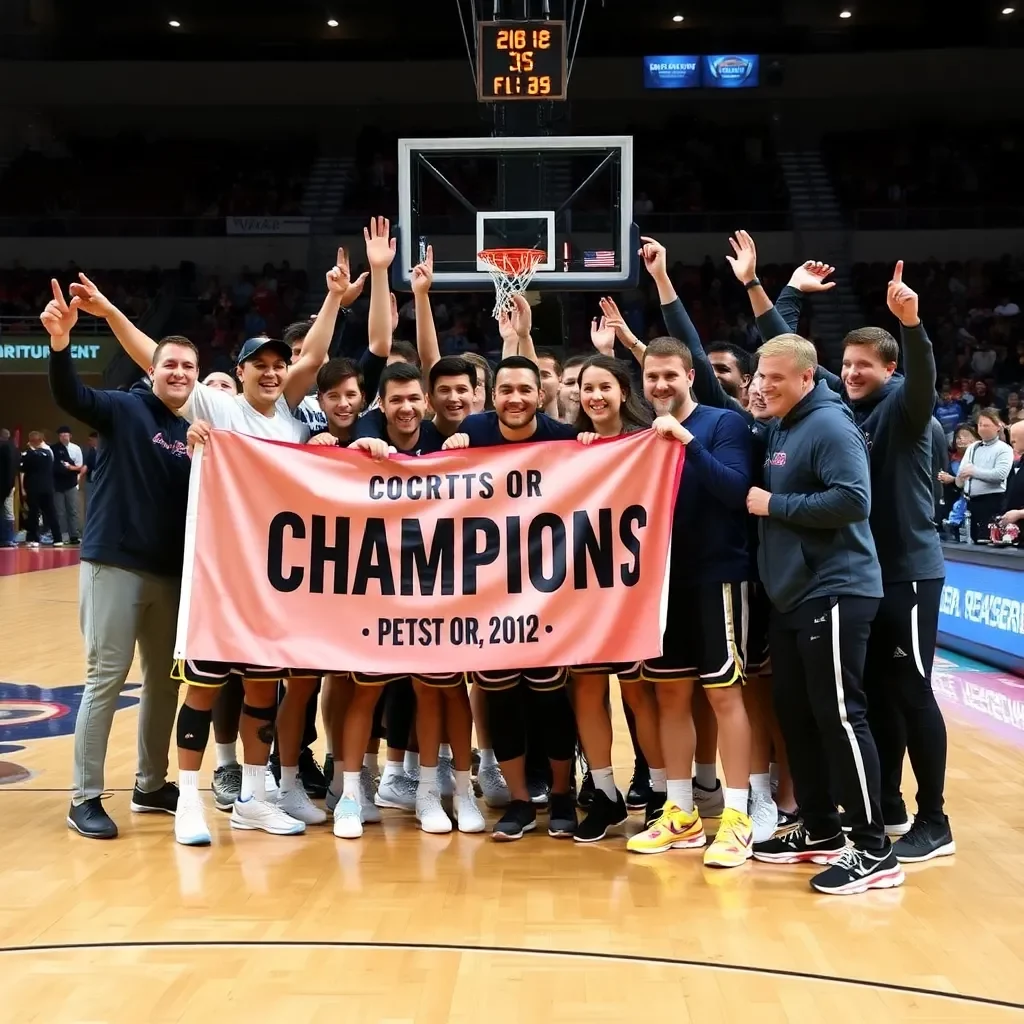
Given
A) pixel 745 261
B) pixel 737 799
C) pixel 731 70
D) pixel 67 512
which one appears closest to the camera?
pixel 737 799

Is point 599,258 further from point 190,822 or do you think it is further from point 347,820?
point 190,822

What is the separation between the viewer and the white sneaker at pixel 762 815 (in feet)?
16.0

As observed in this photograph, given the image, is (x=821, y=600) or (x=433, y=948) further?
(x=821, y=600)

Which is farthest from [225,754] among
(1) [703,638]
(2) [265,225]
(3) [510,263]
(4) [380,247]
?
(2) [265,225]

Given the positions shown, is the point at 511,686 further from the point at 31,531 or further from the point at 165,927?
the point at 31,531

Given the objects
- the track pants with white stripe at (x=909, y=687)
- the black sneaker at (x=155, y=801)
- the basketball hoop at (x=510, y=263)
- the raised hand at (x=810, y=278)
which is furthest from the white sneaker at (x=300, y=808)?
the basketball hoop at (x=510, y=263)

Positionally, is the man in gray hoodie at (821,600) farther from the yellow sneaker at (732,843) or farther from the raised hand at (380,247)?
the raised hand at (380,247)

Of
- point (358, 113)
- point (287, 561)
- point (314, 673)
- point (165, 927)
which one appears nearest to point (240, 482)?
point (287, 561)

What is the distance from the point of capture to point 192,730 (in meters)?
5.02

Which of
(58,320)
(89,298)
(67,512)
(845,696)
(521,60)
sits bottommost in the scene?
(67,512)

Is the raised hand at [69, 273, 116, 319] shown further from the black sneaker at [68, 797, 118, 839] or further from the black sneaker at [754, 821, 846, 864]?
the black sneaker at [754, 821, 846, 864]

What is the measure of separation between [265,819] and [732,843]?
1916mm

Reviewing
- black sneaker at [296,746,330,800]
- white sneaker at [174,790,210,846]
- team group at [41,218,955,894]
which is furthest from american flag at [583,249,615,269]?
white sneaker at [174,790,210,846]

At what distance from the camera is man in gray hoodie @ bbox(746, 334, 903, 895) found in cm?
434
